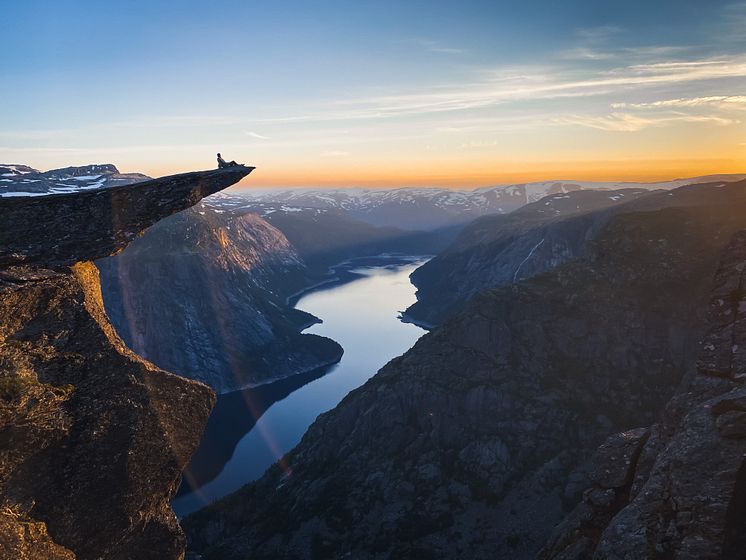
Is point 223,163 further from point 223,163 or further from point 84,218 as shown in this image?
point 84,218

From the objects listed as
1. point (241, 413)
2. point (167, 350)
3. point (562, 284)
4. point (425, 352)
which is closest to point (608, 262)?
point (562, 284)

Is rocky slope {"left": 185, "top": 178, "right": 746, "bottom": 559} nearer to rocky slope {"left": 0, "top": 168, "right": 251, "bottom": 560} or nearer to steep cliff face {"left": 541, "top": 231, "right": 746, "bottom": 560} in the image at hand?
steep cliff face {"left": 541, "top": 231, "right": 746, "bottom": 560}

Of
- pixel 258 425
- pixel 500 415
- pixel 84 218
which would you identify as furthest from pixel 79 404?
pixel 258 425

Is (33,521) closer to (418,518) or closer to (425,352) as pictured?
(418,518)

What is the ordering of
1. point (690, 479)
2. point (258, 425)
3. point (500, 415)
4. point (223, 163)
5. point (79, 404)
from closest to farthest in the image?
1. point (690, 479)
2. point (79, 404)
3. point (223, 163)
4. point (500, 415)
5. point (258, 425)

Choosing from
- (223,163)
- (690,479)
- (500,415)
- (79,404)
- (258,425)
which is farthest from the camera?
(258,425)

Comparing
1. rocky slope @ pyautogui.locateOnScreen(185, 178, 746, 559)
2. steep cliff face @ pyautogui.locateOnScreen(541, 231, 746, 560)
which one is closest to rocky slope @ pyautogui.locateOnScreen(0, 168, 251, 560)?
steep cliff face @ pyautogui.locateOnScreen(541, 231, 746, 560)
